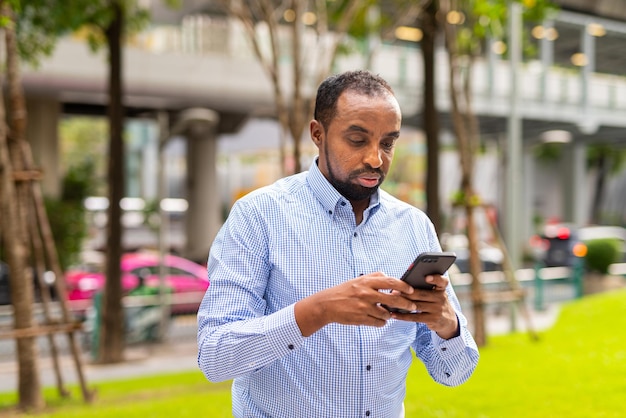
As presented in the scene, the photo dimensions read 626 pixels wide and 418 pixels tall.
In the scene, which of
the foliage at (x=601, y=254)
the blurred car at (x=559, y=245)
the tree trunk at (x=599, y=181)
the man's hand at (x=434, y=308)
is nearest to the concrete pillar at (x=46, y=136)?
the foliage at (x=601, y=254)

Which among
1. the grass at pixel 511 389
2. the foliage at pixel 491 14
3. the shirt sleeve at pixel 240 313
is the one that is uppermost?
the foliage at pixel 491 14

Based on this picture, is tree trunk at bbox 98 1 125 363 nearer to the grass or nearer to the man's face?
the grass

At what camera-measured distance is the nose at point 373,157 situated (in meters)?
1.90

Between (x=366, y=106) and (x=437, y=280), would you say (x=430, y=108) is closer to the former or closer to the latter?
(x=366, y=106)

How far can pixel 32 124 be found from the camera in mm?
20031

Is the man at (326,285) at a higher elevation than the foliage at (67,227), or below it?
higher

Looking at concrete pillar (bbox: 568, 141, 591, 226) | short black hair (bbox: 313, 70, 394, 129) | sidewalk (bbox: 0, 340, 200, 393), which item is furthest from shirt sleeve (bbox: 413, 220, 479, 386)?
concrete pillar (bbox: 568, 141, 591, 226)

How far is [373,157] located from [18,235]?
561 cm

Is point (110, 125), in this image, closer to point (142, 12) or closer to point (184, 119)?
point (184, 119)

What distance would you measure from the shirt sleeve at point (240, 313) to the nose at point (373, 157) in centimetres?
30

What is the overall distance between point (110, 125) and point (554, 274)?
949 cm

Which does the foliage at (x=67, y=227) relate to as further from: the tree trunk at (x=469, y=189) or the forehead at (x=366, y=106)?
the forehead at (x=366, y=106)

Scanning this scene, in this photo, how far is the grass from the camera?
5484 mm

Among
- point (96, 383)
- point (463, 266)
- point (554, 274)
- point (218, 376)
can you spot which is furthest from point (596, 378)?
point (463, 266)
